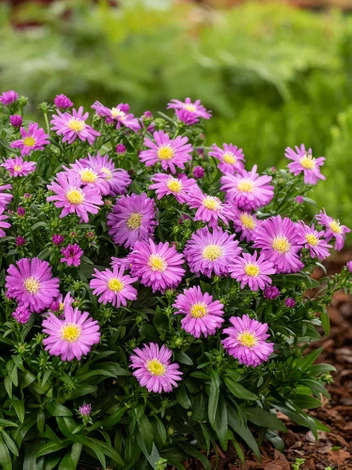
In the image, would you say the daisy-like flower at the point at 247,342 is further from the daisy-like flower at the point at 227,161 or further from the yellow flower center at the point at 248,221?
the daisy-like flower at the point at 227,161

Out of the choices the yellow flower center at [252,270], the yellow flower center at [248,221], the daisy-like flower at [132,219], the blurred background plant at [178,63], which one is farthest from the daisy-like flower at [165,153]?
the blurred background plant at [178,63]

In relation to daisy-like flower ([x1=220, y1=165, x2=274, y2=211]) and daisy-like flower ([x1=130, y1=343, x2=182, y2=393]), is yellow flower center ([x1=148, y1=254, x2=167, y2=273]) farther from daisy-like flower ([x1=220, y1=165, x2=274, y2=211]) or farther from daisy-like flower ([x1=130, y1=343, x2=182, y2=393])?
daisy-like flower ([x1=220, y1=165, x2=274, y2=211])

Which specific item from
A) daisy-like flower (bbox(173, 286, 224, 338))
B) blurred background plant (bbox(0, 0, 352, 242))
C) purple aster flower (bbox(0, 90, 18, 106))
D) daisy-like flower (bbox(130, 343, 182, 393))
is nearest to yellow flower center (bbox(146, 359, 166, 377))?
daisy-like flower (bbox(130, 343, 182, 393))

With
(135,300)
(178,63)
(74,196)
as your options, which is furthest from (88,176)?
(178,63)

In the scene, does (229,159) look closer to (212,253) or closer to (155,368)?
(212,253)

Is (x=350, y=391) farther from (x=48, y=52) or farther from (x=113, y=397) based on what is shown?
(x=48, y=52)

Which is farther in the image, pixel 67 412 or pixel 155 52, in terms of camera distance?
pixel 155 52

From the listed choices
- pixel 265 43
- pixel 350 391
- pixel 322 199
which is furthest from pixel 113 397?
pixel 265 43
